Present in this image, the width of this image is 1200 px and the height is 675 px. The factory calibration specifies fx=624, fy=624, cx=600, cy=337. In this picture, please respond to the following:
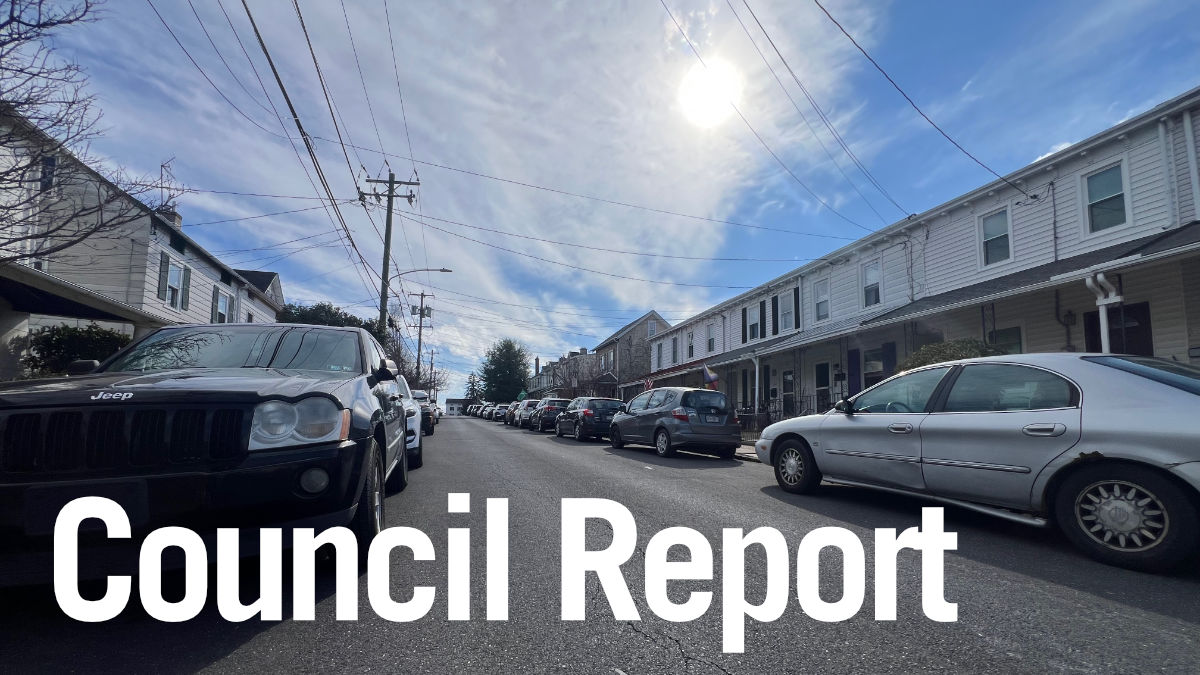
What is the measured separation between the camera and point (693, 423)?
39.8ft

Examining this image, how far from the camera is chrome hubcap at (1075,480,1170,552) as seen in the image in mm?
3797

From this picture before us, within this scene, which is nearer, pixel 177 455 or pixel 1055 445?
pixel 177 455

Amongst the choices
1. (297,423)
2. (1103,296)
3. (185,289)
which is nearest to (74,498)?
(297,423)

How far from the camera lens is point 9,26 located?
18.7ft

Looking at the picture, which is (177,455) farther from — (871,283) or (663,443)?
(871,283)

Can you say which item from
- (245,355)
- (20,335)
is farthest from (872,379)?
(20,335)

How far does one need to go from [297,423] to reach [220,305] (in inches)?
1015

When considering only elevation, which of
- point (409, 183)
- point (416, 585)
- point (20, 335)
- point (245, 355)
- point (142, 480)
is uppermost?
point (409, 183)

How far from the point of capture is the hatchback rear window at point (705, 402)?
12.3 metres

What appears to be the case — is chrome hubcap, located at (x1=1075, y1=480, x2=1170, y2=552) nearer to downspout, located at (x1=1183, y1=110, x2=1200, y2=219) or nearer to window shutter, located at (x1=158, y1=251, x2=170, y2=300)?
downspout, located at (x1=1183, y1=110, x2=1200, y2=219)

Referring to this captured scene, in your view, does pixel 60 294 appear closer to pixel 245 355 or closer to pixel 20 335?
pixel 20 335

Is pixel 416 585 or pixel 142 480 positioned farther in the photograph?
pixel 416 585

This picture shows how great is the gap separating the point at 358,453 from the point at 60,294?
39.6ft

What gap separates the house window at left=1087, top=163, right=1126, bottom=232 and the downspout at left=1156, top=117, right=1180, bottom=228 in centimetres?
77
